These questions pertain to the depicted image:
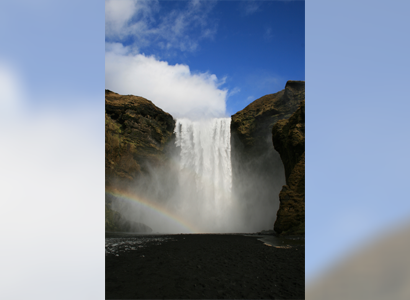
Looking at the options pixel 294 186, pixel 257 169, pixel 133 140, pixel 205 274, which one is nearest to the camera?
pixel 205 274

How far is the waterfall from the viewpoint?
1116cm

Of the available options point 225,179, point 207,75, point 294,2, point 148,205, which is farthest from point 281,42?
point 148,205

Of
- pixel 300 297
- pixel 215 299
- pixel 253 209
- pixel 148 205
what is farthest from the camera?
pixel 148 205

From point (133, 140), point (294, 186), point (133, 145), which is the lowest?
point (294, 186)

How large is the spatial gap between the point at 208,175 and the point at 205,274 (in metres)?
8.38

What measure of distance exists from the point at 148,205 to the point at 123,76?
8110 mm

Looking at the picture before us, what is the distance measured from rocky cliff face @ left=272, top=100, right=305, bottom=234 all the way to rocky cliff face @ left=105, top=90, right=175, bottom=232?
4139 millimetres

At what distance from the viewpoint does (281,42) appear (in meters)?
4.49

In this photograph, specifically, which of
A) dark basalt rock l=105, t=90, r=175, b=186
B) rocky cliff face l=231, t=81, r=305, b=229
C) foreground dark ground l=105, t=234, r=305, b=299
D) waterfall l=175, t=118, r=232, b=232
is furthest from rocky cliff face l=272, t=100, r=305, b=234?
dark basalt rock l=105, t=90, r=175, b=186

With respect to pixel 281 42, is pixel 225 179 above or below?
below

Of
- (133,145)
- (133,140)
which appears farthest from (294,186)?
(133,140)

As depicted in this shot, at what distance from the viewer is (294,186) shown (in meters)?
6.52

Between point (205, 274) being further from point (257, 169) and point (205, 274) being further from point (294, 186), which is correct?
point (257, 169)

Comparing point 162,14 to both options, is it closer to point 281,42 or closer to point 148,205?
point 281,42
